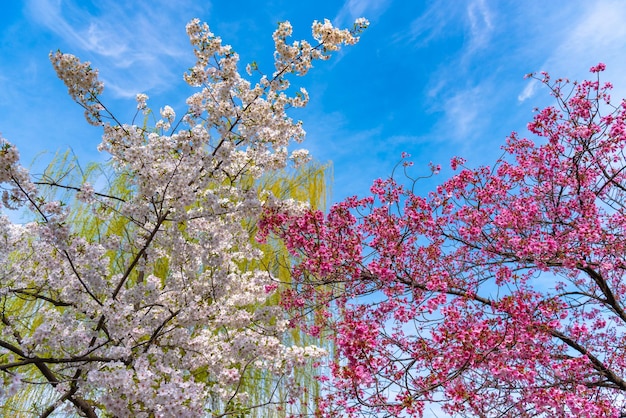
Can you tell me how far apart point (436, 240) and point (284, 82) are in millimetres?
3054

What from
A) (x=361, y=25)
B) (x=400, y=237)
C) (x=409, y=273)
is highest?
(x=361, y=25)

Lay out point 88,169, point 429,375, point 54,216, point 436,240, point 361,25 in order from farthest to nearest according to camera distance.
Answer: point 88,169
point 436,240
point 361,25
point 429,375
point 54,216

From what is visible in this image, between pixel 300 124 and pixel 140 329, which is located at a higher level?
pixel 300 124

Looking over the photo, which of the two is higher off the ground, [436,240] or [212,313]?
[436,240]

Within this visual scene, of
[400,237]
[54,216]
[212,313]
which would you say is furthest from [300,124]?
[54,216]

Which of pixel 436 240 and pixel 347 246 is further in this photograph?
pixel 436 240

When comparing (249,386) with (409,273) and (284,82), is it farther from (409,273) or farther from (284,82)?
(284,82)

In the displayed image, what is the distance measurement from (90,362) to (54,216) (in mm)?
1327

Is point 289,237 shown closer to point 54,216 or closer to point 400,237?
point 400,237

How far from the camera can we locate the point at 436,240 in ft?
22.3

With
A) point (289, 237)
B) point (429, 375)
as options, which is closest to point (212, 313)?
point (289, 237)

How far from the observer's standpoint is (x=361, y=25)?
17.3ft

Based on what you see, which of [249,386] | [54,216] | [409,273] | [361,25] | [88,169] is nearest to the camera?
[54,216]

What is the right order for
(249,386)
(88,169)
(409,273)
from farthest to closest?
(88,169) < (249,386) < (409,273)
